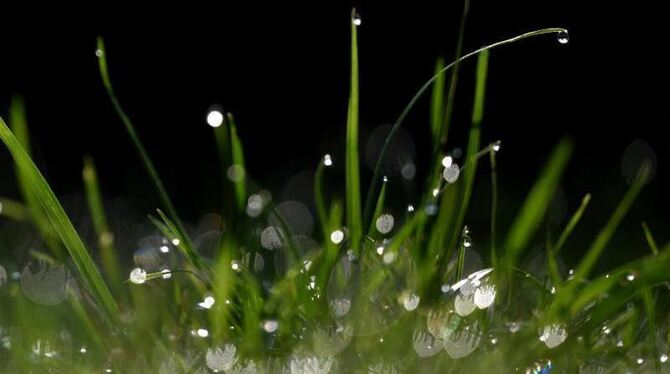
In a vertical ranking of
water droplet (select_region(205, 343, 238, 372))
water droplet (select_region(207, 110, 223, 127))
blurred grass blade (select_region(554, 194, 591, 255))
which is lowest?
water droplet (select_region(205, 343, 238, 372))

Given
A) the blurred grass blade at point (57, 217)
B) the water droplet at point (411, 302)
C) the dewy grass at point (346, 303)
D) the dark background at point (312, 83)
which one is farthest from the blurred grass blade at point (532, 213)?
the dark background at point (312, 83)

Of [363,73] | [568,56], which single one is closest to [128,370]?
[363,73]

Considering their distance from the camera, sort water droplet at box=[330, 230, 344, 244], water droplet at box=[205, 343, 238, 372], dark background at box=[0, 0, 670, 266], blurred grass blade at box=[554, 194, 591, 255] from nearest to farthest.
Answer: water droplet at box=[205, 343, 238, 372], water droplet at box=[330, 230, 344, 244], blurred grass blade at box=[554, 194, 591, 255], dark background at box=[0, 0, 670, 266]

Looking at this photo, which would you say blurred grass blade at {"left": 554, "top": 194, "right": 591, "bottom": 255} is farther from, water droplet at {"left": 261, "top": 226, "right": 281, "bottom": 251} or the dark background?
the dark background

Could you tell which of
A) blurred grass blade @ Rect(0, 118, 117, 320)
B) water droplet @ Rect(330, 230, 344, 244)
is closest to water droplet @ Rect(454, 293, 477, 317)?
water droplet @ Rect(330, 230, 344, 244)

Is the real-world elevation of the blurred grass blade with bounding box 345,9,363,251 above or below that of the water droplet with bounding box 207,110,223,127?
below

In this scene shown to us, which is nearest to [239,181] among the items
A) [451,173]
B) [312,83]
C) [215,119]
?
[215,119]

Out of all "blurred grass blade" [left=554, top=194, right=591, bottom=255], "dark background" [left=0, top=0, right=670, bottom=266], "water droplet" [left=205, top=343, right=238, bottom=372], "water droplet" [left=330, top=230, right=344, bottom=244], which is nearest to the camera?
"water droplet" [left=205, top=343, right=238, bottom=372]

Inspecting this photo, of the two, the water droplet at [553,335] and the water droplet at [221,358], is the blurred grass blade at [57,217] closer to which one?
the water droplet at [221,358]

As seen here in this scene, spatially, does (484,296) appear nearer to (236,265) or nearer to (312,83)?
(236,265)
